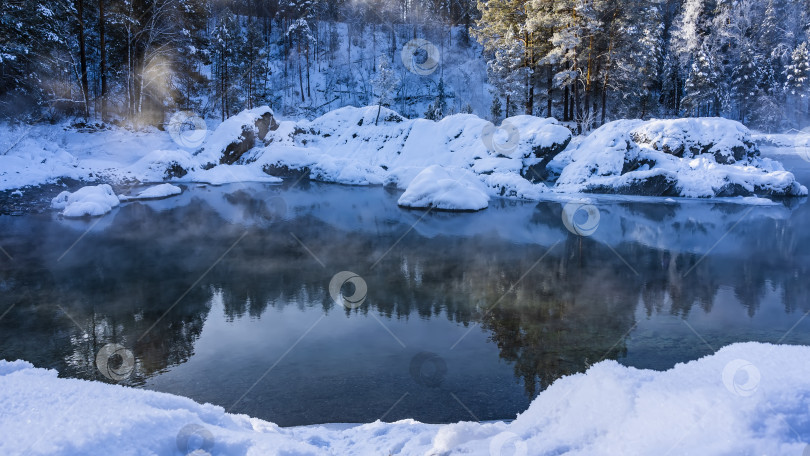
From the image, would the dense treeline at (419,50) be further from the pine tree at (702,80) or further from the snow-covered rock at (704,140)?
the snow-covered rock at (704,140)

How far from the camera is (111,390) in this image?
3.52 m

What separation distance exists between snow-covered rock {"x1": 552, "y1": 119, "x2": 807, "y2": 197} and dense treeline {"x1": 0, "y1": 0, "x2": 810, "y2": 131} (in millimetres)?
A: 7230

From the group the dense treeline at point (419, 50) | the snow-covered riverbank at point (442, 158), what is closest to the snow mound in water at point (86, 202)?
the snow-covered riverbank at point (442, 158)

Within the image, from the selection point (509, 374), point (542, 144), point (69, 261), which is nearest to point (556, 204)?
point (542, 144)

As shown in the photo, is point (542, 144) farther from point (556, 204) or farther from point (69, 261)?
point (69, 261)

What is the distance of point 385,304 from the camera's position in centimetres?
861

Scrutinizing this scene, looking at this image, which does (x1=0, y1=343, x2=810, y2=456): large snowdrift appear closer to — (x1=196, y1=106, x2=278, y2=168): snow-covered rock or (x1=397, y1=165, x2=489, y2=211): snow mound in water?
(x1=397, y1=165, x2=489, y2=211): snow mound in water

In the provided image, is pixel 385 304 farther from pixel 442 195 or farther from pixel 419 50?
pixel 419 50

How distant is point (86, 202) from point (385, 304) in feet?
45.6

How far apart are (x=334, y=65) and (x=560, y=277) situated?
53.2m

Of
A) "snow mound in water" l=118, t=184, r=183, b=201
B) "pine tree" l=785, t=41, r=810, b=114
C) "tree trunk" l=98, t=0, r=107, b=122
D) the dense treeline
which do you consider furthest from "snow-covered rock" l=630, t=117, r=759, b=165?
"pine tree" l=785, t=41, r=810, b=114

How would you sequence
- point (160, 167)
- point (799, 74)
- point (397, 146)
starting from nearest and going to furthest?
point (160, 167) < point (397, 146) < point (799, 74)

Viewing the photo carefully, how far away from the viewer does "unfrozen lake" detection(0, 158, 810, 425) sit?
585cm

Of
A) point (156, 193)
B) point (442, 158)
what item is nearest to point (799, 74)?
point (442, 158)
